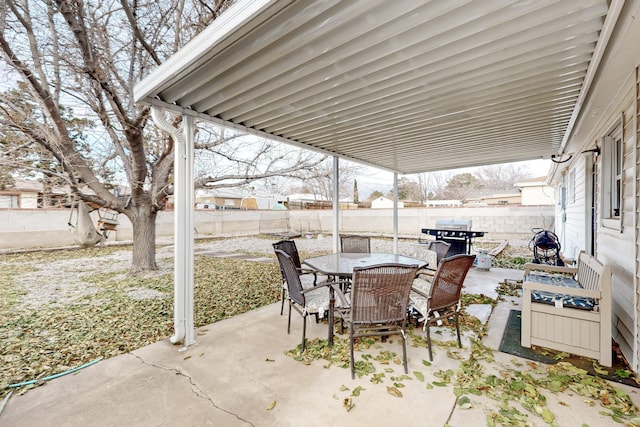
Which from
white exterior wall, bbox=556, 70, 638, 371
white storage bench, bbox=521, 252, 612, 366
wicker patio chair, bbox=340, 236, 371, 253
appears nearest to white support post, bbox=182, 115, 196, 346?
wicker patio chair, bbox=340, 236, 371, 253

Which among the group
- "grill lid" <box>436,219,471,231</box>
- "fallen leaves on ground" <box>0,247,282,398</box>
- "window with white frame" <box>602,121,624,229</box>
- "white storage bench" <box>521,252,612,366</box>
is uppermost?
"window with white frame" <box>602,121,624,229</box>

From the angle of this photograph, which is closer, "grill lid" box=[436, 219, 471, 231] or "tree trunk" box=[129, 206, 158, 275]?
"tree trunk" box=[129, 206, 158, 275]

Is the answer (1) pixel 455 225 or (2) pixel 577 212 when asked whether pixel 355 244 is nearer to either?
(1) pixel 455 225

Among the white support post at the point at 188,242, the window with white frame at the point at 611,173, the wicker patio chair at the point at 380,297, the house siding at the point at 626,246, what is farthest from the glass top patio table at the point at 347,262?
the window with white frame at the point at 611,173

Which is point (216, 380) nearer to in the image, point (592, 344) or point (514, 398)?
point (514, 398)

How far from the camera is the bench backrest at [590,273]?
2506 millimetres

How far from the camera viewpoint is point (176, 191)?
2.93 metres

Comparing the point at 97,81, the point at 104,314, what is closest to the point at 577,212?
the point at 104,314

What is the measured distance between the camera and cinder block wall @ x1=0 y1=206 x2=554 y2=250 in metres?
9.41

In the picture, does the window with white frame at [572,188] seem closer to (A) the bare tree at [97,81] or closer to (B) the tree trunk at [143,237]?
(A) the bare tree at [97,81]

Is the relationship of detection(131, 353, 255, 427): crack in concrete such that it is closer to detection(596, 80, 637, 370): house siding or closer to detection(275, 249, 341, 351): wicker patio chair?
detection(275, 249, 341, 351): wicker patio chair

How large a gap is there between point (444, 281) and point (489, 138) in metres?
3.12

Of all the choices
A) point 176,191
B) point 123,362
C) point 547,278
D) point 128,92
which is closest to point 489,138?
point 547,278

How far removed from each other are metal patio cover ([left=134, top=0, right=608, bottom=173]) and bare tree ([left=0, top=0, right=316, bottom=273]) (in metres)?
2.48
